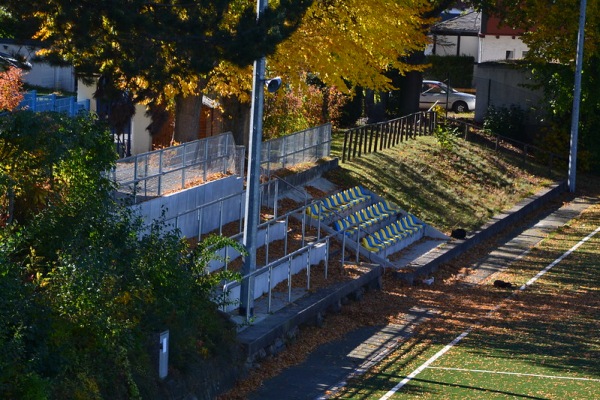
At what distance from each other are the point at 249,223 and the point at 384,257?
7.70 m

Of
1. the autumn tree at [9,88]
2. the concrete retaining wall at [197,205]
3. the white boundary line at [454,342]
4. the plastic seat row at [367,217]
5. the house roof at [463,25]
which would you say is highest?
the house roof at [463,25]

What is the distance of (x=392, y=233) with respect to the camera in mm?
28406

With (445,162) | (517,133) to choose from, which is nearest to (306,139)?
(445,162)

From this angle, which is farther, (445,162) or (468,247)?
(445,162)

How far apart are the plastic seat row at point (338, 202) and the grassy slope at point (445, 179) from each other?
78 centimetres

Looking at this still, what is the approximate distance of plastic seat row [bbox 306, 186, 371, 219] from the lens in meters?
26.9

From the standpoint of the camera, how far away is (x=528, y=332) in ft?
71.4

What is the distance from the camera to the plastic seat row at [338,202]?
26938mm

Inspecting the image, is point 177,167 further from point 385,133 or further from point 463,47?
point 463,47

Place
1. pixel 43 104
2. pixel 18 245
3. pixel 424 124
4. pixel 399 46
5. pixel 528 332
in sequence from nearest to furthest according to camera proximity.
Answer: pixel 18 245, pixel 528 332, pixel 399 46, pixel 43 104, pixel 424 124

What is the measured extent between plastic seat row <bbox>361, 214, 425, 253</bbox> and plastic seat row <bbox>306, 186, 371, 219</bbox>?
3.67ft

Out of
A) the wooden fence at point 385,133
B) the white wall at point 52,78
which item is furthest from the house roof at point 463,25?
the wooden fence at point 385,133

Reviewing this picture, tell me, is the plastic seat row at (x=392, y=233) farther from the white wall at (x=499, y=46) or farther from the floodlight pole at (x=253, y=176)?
the white wall at (x=499, y=46)

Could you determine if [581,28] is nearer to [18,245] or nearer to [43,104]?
[43,104]
